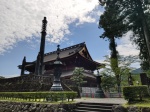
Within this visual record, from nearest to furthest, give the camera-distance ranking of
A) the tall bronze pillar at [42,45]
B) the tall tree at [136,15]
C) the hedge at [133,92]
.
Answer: the hedge at [133,92], the tall tree at [136,15], the tall bronze pillar at [42,45]

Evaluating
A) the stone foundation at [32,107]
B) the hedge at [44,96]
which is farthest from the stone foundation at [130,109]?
the hedge at [44,96]

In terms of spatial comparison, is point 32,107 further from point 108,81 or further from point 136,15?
point 108,81

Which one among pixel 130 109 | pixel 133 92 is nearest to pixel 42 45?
pixel 133 92

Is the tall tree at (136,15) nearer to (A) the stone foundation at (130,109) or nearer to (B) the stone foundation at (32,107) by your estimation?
(A) the stone foundation at (130,109)

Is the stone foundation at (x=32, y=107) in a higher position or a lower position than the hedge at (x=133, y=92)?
lower

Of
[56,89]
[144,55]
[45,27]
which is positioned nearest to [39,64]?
[45,27]

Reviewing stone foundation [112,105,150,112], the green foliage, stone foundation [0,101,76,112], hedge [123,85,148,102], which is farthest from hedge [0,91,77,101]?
the green foliage

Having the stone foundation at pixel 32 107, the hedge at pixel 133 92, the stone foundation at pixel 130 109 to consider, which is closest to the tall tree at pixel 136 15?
the hedge at pixel 133 92

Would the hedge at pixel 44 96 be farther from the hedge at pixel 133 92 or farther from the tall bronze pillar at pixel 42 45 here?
the tall bronze pillar at pixel 42 45

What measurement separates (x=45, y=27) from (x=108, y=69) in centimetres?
1360

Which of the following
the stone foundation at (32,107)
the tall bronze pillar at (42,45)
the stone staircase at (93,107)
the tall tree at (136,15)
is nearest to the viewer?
the stone staircase at (93,107)

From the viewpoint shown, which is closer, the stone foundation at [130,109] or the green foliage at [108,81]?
the stone foundation at [130,109]

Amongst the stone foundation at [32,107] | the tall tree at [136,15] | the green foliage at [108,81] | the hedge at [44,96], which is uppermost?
the tall tree at [136,15]

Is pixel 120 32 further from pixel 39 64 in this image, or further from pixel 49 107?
pixel 39 64
